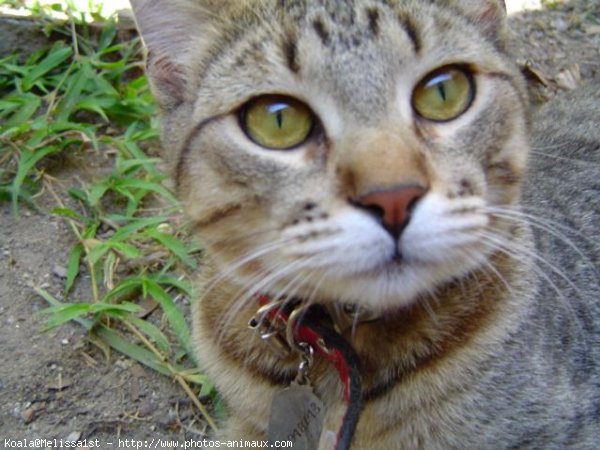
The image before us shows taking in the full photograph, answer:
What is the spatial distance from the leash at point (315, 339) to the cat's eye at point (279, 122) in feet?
1.43

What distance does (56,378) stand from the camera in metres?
2.88

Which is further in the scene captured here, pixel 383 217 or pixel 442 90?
pixel 442 90

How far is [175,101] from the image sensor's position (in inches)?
90.4

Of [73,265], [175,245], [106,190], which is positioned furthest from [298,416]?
[106,190]

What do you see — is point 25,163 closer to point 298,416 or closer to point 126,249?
point 126,249

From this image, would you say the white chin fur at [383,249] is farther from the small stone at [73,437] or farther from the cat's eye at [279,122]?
the small stone at [73,437]

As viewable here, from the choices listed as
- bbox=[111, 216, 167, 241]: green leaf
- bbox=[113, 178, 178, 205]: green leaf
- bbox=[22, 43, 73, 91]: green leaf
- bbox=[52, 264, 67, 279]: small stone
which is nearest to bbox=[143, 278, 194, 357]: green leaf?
bbox=[111, 216, 167, 241]: green leaf

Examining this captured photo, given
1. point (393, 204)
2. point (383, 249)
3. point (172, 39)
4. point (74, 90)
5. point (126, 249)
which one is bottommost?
point (126, 249)

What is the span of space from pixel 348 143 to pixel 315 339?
0.57m

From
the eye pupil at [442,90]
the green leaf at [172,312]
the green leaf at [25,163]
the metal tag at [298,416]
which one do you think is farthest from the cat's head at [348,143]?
the green leaf at [25,163]

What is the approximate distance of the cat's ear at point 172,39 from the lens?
2262 mm

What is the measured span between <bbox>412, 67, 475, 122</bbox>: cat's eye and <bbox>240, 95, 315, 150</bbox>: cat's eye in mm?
281

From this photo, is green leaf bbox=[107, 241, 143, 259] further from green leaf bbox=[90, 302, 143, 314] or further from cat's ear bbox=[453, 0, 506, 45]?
cat's ear bbox=[453, 0, 506, 45]

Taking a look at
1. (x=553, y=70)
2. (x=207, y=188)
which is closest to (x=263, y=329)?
(x=207, y=188)
